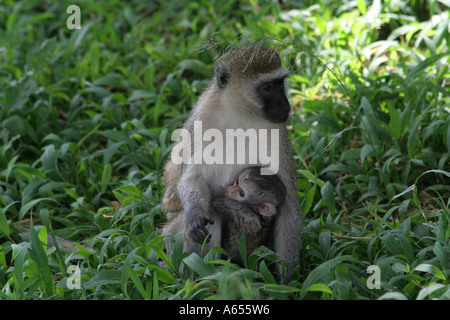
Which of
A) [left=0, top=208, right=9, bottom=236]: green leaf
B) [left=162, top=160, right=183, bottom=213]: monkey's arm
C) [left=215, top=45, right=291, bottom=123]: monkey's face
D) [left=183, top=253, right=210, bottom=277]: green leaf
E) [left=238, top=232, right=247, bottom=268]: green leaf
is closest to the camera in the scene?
[left=183, top=253, right=210, bottom=277]: green leaf

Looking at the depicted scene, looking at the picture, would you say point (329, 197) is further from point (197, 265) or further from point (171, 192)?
point (197, 265)

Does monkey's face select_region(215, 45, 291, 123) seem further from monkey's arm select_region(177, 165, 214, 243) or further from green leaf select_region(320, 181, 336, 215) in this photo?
green leaf select_region(320, 181, 336, 215)

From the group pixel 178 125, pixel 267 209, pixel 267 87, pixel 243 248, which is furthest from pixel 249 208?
pixel 178 125

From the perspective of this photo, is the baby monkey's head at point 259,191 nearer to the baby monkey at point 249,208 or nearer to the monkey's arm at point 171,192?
the baby monkey at point 249,208

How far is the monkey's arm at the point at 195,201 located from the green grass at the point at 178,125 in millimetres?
137

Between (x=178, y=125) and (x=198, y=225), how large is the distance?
1928 mm

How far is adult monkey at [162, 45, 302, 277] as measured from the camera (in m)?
4.17

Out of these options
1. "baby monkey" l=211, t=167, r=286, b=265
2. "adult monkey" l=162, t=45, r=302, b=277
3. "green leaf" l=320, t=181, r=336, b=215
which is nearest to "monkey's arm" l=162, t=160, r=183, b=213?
→ "adult monkey" l=162, t=45, r=302, b=277

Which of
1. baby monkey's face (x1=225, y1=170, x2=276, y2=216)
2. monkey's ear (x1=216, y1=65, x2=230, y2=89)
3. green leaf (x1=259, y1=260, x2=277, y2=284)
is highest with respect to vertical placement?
monkey's ear (x1=216, y1=65, x2=230, y2=89)

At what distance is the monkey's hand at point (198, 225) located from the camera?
158 inches

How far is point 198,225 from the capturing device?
402cm

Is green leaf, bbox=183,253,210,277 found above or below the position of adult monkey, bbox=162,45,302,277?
below

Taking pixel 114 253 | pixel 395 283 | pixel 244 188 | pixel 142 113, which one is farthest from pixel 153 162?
pixel 395 283

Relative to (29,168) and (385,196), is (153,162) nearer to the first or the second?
(29,168)
